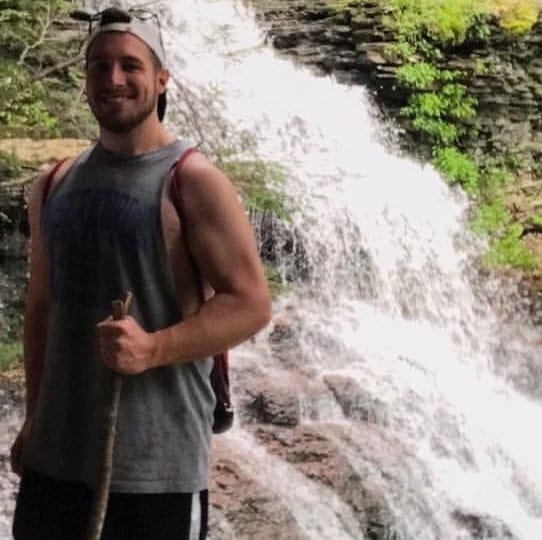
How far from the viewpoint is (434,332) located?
672 cm

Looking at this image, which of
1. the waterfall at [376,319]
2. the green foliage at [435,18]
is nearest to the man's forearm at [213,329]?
the waterfall at [376,319]

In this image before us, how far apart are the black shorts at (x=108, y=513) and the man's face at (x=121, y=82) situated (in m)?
0.62

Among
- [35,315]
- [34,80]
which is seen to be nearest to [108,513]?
[35,315]

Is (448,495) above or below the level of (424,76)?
below

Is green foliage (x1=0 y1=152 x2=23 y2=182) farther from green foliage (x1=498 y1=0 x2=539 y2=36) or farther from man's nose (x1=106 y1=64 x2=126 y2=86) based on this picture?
green foliage (x1=498 y1=0 x2=539 y2=36)

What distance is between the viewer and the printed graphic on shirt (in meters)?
1.63

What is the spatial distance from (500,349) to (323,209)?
1556mm

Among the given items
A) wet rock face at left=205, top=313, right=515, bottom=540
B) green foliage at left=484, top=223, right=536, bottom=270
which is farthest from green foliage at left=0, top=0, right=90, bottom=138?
green foliage at left=484, top=223, right=536, bottom=270

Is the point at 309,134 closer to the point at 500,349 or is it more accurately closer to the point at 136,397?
the point at 500,349

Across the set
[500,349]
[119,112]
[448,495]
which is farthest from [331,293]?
[119,112]

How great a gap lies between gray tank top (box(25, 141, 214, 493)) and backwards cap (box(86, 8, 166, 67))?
0.18 m

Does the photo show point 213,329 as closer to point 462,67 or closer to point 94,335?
point 94,335

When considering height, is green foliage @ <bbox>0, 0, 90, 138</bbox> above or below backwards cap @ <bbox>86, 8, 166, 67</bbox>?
below

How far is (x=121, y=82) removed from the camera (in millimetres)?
1665
